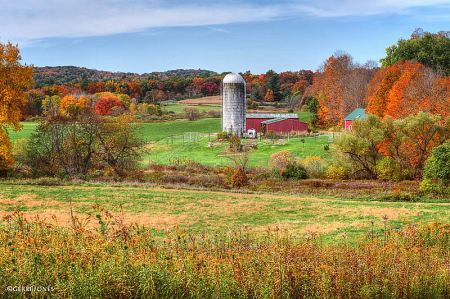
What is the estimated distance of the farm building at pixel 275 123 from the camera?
57.2 metres

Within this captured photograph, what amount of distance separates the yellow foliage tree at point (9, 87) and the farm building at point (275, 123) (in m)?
36.2

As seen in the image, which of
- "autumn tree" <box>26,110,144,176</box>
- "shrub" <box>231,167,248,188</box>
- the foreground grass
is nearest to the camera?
the foreground grass

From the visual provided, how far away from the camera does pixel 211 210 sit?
16547 millimetres

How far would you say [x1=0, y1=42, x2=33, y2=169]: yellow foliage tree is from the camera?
25.0m

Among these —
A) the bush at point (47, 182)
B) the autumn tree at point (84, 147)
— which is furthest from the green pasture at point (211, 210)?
the autumn tree at point (84, 147)

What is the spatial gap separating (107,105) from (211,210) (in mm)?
72909

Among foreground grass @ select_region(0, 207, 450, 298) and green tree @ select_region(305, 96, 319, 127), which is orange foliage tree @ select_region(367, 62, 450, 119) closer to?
green tree @ select_region(305, 96, 319, 127)

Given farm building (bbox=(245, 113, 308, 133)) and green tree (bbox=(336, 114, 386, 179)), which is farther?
farm building (bbox=(245, 113, 308, 133))

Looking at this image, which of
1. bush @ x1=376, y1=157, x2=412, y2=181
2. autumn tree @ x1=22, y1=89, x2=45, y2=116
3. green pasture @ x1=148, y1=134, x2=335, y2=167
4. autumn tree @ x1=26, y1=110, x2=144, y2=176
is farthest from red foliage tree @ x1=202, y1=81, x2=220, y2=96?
bush @ x1=376, y1=157, x2=412, y2=181

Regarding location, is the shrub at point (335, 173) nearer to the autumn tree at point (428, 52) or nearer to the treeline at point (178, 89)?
the autumn tree at point (428, 52)

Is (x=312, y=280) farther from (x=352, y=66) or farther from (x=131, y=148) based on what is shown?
(x=352, y=66)

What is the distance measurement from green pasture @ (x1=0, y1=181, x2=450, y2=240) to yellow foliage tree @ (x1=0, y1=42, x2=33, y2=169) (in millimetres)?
5602

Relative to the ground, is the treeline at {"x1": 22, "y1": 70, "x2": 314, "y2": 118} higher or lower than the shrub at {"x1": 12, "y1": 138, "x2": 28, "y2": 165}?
higher

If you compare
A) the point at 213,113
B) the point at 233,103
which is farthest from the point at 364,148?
the point at 213,113
